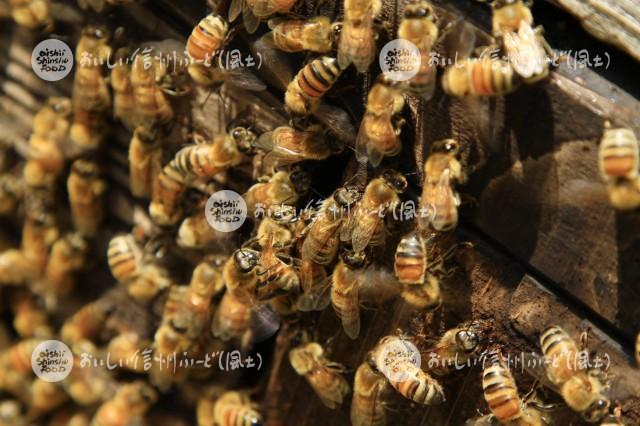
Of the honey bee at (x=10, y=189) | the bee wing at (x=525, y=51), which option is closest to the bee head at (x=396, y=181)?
the bee wing at (x=525, y=51)

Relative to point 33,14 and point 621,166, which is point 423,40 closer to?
point 621,166

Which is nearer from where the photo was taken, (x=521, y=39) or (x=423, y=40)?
(x=521, y=39)

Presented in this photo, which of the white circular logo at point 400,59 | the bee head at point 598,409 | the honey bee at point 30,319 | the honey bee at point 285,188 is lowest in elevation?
the honey bee at point 30,319

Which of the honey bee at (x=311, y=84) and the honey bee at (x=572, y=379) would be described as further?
the honey bee at (x=311, y=84)

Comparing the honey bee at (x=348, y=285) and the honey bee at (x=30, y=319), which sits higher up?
the honey bee at (x=348, y=285)

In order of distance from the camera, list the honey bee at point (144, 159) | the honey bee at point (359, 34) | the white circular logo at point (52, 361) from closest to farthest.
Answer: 1. the honey bee at point (359, 34)
2. the honey bee at point (144, 159)
3. the white circular logo at point (52, 361)

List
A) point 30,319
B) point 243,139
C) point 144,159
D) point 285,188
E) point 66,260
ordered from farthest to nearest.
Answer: point 30,319, point 66,260, point 144,159, point 243,139, point 285,188

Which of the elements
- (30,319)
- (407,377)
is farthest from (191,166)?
(30,319)

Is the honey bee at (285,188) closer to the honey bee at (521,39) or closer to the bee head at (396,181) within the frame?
the bee head at (396,181)
